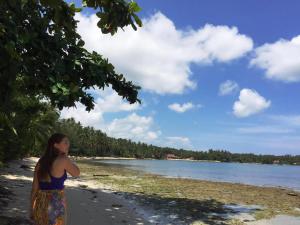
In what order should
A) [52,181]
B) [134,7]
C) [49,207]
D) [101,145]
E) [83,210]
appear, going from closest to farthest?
[134,7]
[52,181]
[49,207]
[83,210]
[101,145]

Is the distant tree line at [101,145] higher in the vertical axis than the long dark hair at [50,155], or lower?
higher

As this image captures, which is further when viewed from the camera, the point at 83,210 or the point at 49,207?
the point at 83,210

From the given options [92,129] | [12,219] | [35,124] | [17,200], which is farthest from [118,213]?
[92,129]

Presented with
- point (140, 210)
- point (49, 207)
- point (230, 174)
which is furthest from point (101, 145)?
point (49, 207)

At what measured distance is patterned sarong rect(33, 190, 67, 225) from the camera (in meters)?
5.77

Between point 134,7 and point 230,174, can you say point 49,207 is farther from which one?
point 230,174

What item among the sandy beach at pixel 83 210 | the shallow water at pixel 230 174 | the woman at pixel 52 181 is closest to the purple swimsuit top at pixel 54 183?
the woman at pixel 52 181

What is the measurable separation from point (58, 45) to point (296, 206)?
12535 mm

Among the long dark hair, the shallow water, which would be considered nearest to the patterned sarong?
the long dark hair

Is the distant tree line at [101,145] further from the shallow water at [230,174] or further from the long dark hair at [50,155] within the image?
the long dark hair at [50,155]

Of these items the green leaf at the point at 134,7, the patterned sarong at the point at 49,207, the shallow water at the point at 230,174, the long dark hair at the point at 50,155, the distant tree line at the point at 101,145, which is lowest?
the patterned sarong at the point at 49,207

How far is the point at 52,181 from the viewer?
567cm

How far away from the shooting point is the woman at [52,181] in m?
5.47

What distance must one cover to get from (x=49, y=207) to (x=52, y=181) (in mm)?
395
